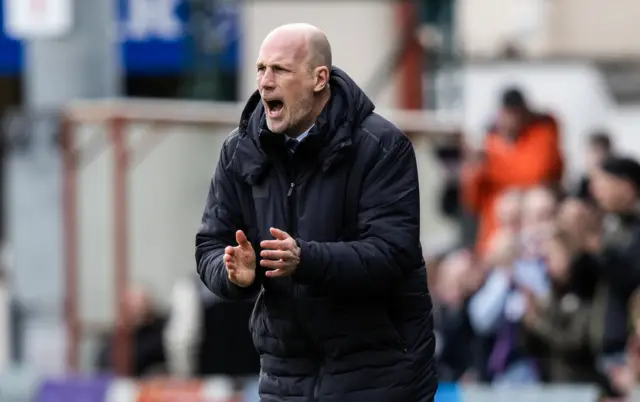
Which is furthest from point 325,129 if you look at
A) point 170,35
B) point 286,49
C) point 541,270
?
point 170,35

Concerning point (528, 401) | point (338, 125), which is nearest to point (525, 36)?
point (528, 401)

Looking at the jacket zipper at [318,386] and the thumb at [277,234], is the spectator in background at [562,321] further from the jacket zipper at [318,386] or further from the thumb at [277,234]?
the thumb at [277,234]

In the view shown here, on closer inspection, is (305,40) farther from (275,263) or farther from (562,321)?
(562,321)

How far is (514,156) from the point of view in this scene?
43.5 feet

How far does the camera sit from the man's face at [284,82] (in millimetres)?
6301

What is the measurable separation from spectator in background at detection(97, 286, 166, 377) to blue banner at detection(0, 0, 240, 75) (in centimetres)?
757

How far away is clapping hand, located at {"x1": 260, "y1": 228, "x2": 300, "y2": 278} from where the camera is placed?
19.9ft

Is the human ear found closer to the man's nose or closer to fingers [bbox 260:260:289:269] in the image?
the man's nose

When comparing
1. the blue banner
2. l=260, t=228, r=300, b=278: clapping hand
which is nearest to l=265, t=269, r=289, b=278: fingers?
l=260, t=228, r=300, b=278: clapping hand

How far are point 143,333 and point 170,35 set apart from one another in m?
7.99

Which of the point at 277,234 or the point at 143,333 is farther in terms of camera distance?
the point at 143,333

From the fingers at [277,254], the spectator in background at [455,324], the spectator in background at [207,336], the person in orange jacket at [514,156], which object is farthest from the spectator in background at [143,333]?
the fingers at [277,254]

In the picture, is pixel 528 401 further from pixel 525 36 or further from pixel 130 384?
pixel 525 36

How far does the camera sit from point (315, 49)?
635 centimetres
